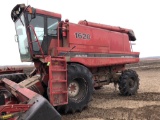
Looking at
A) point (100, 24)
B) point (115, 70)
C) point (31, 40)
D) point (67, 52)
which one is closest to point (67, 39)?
point (67, 52)

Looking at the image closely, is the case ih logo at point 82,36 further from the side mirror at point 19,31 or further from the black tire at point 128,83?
the black tire at point 128,83

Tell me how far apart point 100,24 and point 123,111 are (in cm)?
388

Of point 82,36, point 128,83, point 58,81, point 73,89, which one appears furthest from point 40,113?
point 128,83

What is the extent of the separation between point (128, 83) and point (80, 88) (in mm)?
3034

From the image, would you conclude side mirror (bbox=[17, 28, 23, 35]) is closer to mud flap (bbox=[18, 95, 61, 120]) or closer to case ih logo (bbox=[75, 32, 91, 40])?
case ih logo (bbox=[75, 32, 91, 40])

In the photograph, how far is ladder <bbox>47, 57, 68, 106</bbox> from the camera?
5633mm

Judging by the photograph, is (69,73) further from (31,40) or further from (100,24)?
(100,24)

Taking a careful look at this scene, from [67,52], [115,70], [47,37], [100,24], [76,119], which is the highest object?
[100,24]

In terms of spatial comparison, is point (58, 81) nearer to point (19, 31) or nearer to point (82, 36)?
point (82, 36)

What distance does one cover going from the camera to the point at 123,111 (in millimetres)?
6254

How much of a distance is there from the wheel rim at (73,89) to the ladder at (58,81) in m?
0.56

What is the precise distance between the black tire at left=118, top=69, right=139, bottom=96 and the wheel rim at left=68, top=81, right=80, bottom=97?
110 inches

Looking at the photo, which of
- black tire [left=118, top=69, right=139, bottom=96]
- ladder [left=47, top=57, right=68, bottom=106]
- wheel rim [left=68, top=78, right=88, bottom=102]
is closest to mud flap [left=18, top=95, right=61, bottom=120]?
ladder [left=47, top=57, right=68, bottom=106]

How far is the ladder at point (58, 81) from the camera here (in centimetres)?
563
